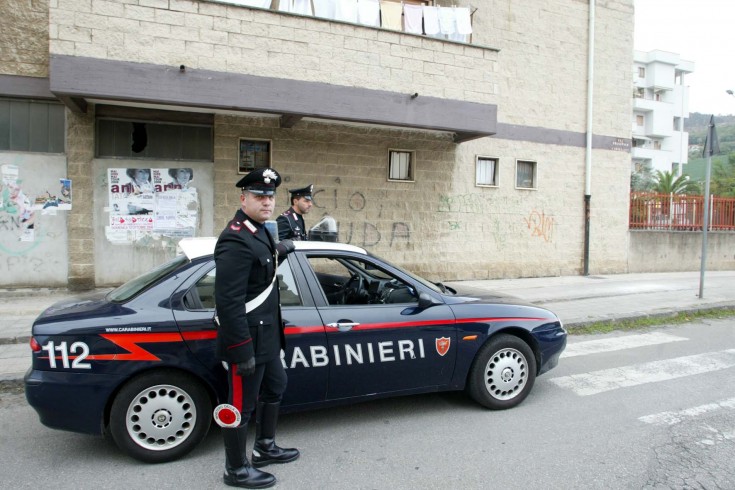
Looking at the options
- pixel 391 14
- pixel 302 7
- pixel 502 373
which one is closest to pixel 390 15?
pixel 391 14

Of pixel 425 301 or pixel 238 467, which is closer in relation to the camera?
pixel 238 467

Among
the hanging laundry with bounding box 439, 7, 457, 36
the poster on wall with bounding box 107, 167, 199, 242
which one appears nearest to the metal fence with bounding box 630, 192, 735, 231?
the hanging laundry with bounding box 439, 7, 457, 36

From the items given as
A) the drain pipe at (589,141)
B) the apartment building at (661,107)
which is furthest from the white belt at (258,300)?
the apartment building at (661,107)

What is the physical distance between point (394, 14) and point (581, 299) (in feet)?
21.9

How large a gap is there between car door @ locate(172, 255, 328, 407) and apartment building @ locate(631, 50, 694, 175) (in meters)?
59.1

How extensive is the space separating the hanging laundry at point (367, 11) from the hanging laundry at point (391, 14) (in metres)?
0.29

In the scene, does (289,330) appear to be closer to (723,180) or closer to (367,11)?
(367,11)

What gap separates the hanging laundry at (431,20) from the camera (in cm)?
1021

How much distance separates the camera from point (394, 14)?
10070 mm

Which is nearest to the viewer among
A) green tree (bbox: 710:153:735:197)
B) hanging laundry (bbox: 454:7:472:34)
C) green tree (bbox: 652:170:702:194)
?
hanging laundry (bbox: 454:7:472:34)

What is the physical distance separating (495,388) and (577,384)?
1262 mm

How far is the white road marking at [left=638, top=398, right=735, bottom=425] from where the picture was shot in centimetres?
415

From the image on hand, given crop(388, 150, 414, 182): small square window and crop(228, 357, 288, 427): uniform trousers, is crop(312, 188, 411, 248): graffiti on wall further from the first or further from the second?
crop(228, 357, 288, 427): uniform trousers

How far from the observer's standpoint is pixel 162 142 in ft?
30.2
